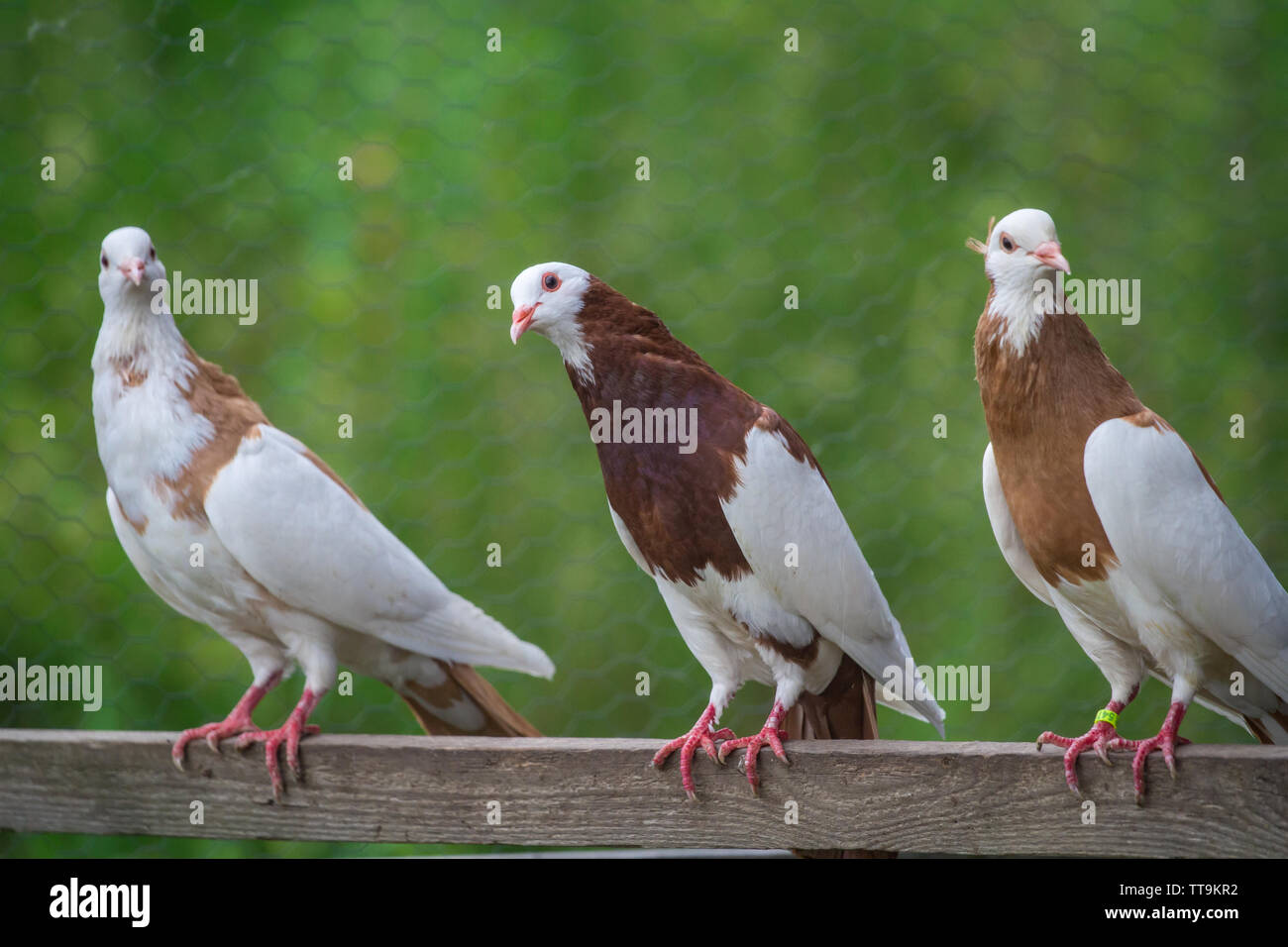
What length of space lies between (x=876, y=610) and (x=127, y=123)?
1.54m

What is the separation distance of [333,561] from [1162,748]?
88 centimetres

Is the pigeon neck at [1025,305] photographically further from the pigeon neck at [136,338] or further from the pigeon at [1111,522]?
the pigeon neck at [136,338]

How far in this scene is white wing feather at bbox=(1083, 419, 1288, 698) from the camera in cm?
112

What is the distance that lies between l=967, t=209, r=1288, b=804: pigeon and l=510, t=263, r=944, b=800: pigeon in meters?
0.18

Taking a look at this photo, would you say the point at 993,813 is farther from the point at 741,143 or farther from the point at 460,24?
the point at 460,24

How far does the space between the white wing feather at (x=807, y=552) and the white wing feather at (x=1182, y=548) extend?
0.26 meters

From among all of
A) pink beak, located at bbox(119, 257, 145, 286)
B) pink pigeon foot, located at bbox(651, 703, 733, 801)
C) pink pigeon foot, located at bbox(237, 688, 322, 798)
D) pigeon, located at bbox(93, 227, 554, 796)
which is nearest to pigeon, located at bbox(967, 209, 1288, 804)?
pink pigeon foot, located at bbox(651, 703, 733, 801)

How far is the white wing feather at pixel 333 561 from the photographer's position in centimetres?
134

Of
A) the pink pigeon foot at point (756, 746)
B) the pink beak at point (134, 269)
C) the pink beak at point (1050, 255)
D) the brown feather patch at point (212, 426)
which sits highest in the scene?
the pink beak at point (134, 269)

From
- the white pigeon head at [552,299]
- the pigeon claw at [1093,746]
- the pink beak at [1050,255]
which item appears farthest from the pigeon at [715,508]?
the pink beak at [1050,255]

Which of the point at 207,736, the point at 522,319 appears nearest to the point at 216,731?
the point at 207,736

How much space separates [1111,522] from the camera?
113 centimetres

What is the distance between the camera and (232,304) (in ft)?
5.50

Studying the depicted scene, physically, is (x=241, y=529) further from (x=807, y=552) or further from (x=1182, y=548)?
(x=1182, y=548)
